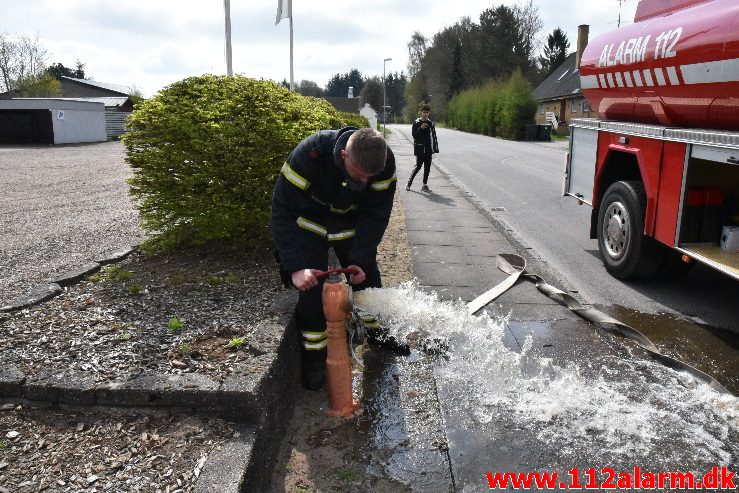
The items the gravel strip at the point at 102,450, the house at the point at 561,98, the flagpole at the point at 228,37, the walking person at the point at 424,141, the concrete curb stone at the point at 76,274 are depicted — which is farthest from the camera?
the house at the point at 561,98

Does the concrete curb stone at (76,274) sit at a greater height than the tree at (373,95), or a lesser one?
lesser

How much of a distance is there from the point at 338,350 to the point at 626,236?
12.7ft

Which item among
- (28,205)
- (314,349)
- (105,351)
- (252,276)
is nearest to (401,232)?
(252,276)

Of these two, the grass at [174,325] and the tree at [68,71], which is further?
the tree at [68,71]

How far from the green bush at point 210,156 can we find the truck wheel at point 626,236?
3302 mm

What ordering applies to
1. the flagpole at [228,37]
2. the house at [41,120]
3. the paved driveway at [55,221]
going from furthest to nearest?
1. the house at [41,120]
2. the flagpole at [228,37]
3. the paved driveway at [55,221]

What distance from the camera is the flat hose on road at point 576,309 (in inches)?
153

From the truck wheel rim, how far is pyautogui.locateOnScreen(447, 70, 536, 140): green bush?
114ft

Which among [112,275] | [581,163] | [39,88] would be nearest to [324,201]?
[112,275]

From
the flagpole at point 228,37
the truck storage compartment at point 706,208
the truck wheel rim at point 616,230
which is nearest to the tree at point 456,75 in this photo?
the flagpole at point 228,37

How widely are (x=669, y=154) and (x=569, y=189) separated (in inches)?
94.8

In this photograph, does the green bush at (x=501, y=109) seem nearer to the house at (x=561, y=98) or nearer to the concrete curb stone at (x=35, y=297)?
the house at (x=561, y=98)

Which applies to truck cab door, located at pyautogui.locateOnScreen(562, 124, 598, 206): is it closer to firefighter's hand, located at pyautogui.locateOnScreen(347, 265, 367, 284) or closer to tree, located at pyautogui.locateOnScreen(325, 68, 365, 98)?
firefighter's hand, located at pyautogui.locateOnScreen(347, 265, 367, 284)

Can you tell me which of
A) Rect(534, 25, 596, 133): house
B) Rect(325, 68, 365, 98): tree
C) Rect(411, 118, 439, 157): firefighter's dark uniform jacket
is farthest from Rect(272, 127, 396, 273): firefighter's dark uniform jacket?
Rect(325, 68, 365, 98): tree
